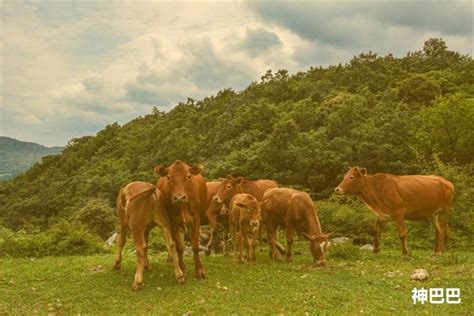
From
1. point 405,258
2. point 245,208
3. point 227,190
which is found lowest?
point 405,258

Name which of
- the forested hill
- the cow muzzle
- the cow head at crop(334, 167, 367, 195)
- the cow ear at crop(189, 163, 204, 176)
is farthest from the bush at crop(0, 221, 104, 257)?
the forested hill

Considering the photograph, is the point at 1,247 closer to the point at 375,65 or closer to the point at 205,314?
the point at 205,314

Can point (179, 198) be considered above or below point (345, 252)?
above

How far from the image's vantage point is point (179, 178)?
1291 cm

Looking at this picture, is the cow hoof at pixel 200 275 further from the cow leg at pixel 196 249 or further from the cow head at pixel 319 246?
the cow head at pixel 319 246

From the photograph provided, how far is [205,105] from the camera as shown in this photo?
3775 inches

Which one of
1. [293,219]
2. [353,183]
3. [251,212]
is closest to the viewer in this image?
[251,212]

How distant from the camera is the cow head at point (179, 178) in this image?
12406 millimetres

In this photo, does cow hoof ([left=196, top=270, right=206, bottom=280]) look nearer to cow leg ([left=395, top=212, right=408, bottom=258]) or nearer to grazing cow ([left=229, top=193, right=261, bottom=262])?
grazing cow ([left=229, top=193, right=261, bottom=262])

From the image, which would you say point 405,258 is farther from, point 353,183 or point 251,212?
point 251,212

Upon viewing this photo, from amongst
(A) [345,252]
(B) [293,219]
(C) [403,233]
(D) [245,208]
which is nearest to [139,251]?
(D) [245,208]

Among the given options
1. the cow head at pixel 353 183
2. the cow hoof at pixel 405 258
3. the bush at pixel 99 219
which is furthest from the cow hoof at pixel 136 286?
the bush at pixel 99 219

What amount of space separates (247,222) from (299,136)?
3149cm

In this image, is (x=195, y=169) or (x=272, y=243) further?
(x=272, y=243)
